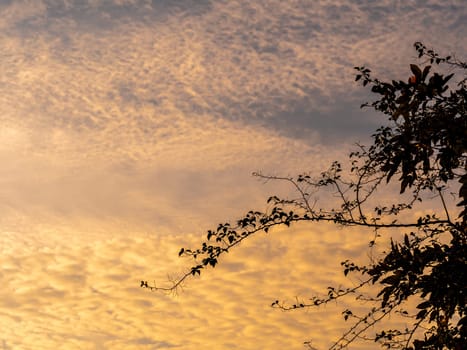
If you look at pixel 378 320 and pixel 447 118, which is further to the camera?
pixel 378 320

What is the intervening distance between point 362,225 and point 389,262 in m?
1.96

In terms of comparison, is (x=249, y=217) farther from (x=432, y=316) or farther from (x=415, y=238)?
(x=432, y=316)

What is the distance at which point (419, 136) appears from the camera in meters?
7.91

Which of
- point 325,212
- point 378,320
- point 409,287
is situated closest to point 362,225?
point 325,212

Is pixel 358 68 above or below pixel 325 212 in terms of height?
above

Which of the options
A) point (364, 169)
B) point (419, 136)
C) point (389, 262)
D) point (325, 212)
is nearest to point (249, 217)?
point (325, 212)

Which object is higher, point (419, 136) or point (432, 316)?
point (419, 136)

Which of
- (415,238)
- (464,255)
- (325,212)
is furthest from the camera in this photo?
(325,212)

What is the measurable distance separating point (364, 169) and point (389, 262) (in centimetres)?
222

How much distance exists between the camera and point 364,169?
34.2ft

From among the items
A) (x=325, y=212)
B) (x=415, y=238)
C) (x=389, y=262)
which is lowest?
(x=389, y=262)

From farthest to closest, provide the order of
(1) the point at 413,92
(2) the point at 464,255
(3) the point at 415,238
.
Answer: (3) the point at 415,238 < (2) the point at 464,255 < (1) the point at 413,92

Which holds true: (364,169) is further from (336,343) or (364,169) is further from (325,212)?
(336,343)

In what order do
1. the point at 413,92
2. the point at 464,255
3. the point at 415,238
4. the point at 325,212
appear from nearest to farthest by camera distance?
the point at 413,92 < the point at 464,255 < the point at 415,238 < the point at 325,212
